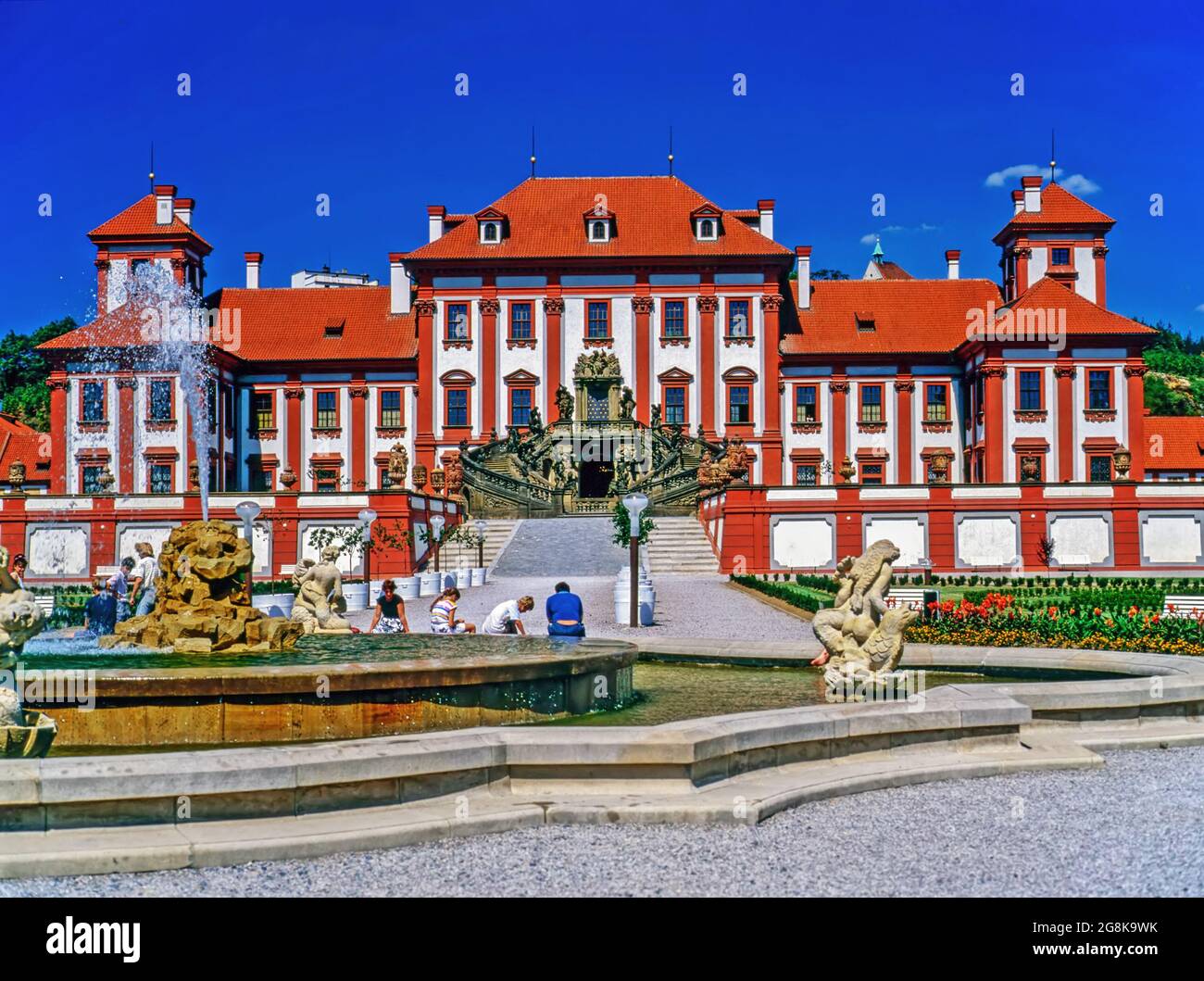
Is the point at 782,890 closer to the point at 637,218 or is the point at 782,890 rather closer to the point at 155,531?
the point at 155,531

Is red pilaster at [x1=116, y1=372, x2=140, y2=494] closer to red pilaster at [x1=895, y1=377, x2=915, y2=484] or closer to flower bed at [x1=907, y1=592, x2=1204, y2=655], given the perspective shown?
red pilaster at [x1=895, y1=377, x2=915, y2=484]

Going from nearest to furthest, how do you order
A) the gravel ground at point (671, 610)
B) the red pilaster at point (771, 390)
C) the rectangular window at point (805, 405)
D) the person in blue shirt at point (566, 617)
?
the person in blue shirt at point (566, 617) → the gravel ground at point (671, 610) → the red pilaster at point (771, 390) → the rectangular window at point (805, 405)

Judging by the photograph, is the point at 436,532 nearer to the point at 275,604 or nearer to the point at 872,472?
the point at 275,604

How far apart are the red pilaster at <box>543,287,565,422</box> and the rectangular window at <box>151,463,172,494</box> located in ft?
50.1

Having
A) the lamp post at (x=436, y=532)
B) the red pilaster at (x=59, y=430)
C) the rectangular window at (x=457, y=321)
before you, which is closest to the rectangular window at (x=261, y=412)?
the red pilaster at (x=59, y=430)

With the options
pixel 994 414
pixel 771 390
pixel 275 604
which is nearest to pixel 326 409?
pixel 771 390

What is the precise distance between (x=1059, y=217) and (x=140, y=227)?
38.8 metres

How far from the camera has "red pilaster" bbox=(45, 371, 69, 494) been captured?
166 feet

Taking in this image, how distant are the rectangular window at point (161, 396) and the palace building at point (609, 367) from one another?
0.10m

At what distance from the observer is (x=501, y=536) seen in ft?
133

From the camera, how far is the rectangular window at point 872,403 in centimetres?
5403

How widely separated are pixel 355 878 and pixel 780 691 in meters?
6.46

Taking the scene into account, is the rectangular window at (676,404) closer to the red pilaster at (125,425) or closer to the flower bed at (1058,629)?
the red pilaster at (125,425)

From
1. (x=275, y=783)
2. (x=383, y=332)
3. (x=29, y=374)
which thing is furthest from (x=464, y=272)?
(x=275, y=783)
